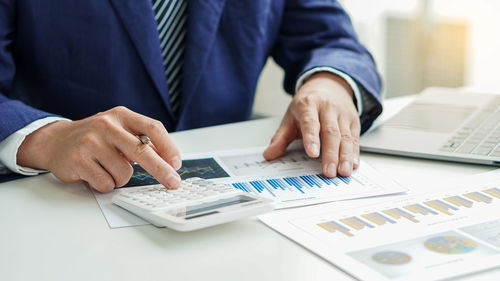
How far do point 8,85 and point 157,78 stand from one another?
25 cm

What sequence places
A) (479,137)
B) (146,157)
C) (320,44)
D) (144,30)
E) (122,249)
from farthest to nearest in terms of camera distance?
(320,44) < (144,30) < (479,137) < (146,157) < (122,249)

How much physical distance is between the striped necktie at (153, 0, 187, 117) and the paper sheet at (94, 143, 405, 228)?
12.7 inches

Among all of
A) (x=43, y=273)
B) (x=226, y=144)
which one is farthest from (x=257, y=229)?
(x=226, y=144)

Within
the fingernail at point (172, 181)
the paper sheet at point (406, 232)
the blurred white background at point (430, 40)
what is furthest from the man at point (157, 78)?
the blurred white background at point (430, 40)

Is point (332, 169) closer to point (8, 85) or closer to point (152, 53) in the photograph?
point (152, 53)

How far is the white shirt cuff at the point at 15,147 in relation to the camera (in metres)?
0.69

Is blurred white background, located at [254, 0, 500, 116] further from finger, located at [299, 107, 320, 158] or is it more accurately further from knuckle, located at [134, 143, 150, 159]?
knuckle, located at [134, 143, 150, 159]

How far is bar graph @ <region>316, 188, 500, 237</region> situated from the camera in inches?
20.4

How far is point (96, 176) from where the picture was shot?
24.3 inches

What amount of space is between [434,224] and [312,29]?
2.35 ft

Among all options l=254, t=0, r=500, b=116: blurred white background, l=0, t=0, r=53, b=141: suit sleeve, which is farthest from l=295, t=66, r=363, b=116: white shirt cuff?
l=254, t=0, r=500, b=116: blurred white background

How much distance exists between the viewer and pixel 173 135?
906mm

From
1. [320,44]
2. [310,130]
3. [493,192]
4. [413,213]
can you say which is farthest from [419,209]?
[320,44]

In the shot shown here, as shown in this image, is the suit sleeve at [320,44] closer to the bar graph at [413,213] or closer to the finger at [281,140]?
the finger at [281,140]
